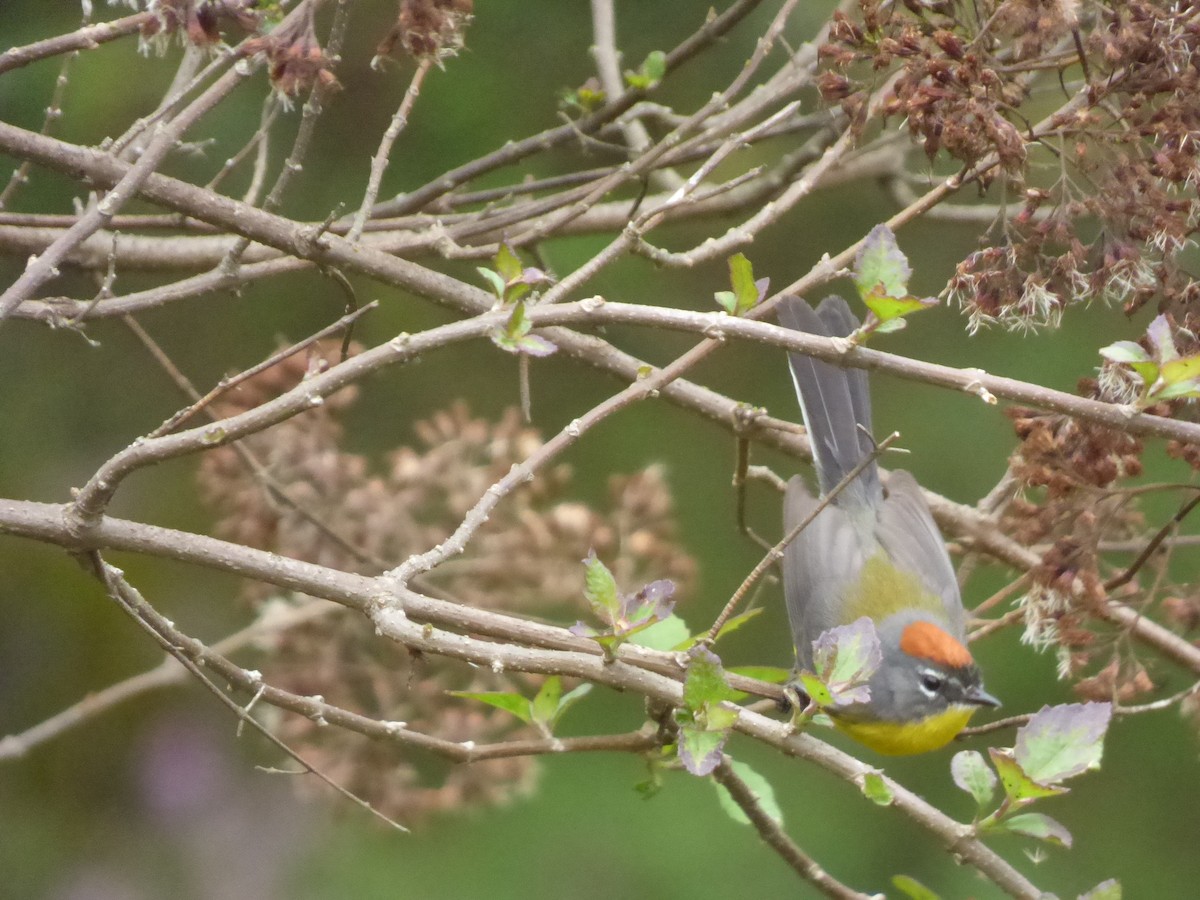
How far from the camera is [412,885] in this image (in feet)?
15.8

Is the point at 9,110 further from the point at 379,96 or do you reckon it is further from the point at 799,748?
the point at 799,748

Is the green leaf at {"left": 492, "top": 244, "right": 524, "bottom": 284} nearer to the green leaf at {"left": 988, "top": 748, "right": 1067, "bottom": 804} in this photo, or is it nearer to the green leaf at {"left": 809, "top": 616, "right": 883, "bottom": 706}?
the green leaf at {"left": 809, "top": 616, "right": 883, "bottom": 706}

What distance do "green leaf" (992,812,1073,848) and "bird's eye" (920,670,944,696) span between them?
1371mm

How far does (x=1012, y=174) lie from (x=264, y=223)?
129 cm

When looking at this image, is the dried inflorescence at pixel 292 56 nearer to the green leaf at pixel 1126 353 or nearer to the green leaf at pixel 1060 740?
the green leaf at pixel 1126 353

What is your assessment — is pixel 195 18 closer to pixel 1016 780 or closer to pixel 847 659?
pixel 847 659

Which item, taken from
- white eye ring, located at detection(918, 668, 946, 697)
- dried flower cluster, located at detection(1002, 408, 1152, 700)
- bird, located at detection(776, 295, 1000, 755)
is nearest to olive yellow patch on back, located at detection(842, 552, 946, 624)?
bird, located at detection(776, 295, 1000, 755)

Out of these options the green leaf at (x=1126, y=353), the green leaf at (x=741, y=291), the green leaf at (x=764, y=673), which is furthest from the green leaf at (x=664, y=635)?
the green leaf at (x=1126, y=353)

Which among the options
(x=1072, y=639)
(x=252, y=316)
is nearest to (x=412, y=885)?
(x=252, y=316)

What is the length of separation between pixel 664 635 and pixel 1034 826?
62cm

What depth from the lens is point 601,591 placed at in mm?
1656

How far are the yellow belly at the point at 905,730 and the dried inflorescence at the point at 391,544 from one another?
57 centimetres

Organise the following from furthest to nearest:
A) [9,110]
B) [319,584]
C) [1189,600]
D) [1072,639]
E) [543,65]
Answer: [543,65], [9,110], [1189,600], [1072,639], [319,584]

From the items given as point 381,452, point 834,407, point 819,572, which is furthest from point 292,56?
point 381,452
